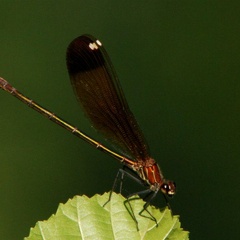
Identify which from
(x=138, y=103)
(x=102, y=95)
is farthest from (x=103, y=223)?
(x=138, y=103)

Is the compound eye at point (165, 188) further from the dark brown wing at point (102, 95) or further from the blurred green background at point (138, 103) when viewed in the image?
the blurred green background at point (138, 103)

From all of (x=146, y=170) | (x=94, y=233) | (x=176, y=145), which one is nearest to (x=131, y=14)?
(x=176, y=145)

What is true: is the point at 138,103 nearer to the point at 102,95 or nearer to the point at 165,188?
the point at 102,95

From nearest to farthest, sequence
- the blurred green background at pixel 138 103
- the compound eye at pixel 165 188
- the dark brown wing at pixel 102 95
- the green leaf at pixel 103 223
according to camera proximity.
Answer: the green leaf at pixel 103 223, the compound eye at pixel 165 188, the dark brown wing at pixel 102 95, the blurred green background at pixel 138 103

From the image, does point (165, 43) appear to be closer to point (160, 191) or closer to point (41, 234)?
point (160, 191)

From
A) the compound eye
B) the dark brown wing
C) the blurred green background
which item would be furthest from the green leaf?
the blurred green background

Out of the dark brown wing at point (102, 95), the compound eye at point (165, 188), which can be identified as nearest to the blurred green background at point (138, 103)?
the dark brown wing at point (102, 95)

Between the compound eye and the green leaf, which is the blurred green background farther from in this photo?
the green leaf
